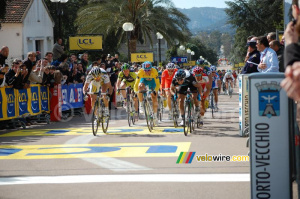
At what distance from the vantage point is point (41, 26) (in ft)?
166

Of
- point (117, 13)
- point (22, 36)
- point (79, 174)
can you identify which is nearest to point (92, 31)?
point (117, 13)

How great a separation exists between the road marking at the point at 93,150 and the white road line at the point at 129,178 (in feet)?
7.08

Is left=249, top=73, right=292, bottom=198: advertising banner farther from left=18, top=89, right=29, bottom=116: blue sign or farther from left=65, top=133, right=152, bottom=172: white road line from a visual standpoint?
left=18, top=89, right=29, bottom=116: blue sign

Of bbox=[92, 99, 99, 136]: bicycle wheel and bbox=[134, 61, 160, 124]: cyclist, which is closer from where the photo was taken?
bbox=[92, 99, 99, 136]: bicycle wheel

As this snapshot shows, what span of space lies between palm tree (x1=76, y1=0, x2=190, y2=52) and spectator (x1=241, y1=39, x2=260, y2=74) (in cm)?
2353

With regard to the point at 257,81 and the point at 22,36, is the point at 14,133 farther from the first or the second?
the point at 22,36

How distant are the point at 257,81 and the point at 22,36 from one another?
43.7 metres

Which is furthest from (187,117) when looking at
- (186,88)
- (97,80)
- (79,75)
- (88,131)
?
(79,75)

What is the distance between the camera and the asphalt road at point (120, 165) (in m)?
7.35

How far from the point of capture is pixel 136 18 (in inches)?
1442

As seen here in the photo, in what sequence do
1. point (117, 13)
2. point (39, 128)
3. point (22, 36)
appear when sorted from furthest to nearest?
1. point (22, 36)
2. point (117, 13)
3. point (39, 128)

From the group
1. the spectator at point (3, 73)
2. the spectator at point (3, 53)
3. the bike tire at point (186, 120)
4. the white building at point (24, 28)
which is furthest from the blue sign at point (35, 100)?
the white building at point (24, 28)

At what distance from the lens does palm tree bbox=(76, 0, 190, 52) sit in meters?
36.7

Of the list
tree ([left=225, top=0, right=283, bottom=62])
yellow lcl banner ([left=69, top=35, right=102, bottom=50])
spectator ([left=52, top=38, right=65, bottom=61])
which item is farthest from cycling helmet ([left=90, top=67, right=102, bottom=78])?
tree ([left=225, top=0, right=283, bottom=62])
